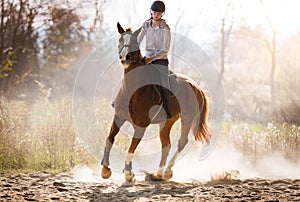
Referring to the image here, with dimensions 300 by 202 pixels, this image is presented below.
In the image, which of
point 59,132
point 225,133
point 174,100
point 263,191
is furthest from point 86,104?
point 263,191

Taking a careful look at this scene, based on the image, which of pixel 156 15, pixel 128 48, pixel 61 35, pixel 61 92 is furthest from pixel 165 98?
pixel 61 92

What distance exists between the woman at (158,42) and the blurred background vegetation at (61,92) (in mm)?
2824

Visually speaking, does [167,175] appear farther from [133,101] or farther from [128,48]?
[128,48]

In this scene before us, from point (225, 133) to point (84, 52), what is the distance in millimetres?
16158

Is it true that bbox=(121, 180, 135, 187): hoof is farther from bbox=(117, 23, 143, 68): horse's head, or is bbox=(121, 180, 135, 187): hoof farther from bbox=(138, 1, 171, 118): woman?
bbox=(117, 23, 143, 68): horse's head

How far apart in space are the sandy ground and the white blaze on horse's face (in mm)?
2045

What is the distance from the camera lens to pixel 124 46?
22.2ft

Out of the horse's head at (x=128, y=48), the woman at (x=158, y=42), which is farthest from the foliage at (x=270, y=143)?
the horse's head at (x=128, y=48)

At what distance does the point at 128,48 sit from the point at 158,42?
2.79ft

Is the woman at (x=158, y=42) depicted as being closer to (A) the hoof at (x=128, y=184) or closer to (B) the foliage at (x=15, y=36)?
(A) the hoof at (x=128, y=184)

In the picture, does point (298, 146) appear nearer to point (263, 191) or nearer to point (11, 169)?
point (263, 191)

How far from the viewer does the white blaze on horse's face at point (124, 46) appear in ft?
22.0

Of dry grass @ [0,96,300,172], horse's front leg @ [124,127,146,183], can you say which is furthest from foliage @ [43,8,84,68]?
horse's front leg @ [124,127,146,183]

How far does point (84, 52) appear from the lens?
2544 centimetres
